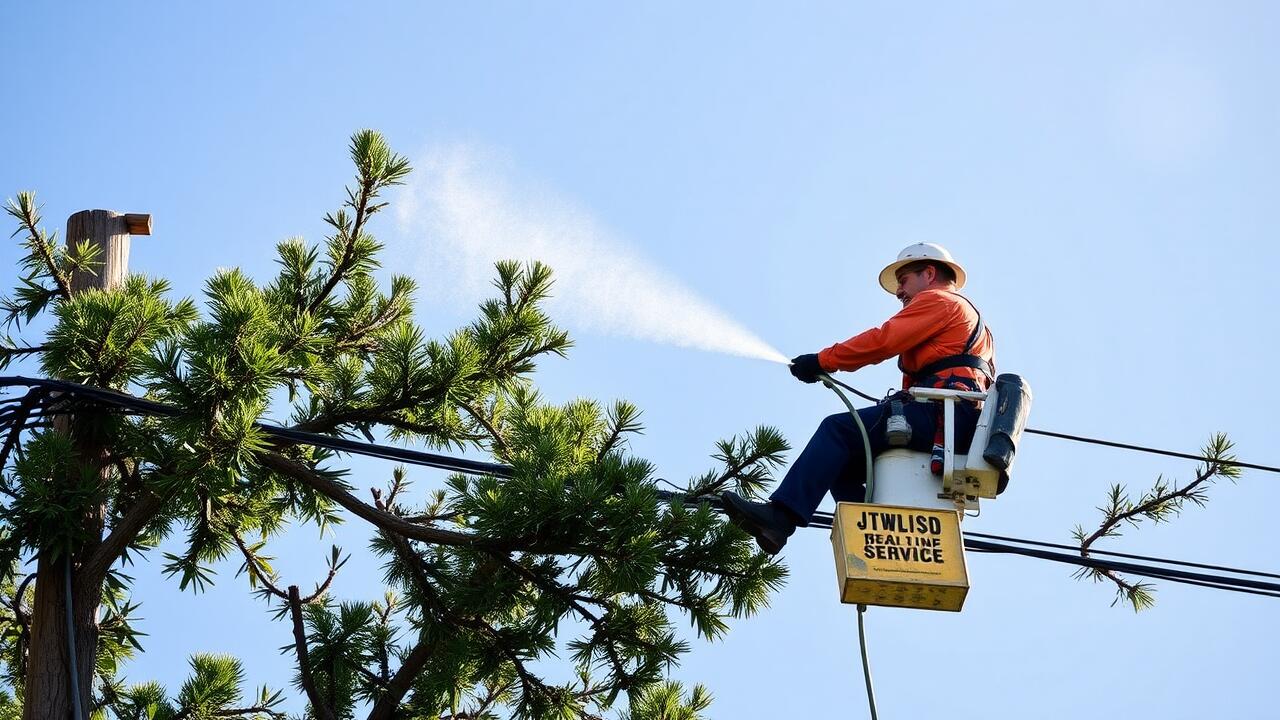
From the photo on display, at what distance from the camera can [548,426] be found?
7301 mm

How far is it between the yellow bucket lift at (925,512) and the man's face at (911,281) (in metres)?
1.01

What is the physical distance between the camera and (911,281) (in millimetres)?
8008

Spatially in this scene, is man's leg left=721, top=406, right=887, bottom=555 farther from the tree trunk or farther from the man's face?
the tree trunk

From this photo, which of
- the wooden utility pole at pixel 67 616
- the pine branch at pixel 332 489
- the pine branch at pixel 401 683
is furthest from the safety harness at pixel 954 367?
Result: the wooden utility pole at pixel 67 616

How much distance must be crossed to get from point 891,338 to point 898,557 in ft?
4.08

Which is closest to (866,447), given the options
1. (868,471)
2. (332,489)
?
(868,471)

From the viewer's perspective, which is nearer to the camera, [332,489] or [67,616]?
[67,616]

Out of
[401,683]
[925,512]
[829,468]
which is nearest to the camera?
[925,512]

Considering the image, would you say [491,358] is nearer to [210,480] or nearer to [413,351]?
[413,351]

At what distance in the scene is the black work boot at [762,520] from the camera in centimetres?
671

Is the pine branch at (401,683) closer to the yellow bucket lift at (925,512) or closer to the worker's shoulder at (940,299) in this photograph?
the yellow bucket lift at (925,512)

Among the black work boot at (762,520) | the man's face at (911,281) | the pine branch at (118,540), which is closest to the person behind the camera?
the black work boot at (762,520)

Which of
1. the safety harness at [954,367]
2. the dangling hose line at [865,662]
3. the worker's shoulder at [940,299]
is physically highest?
the worker's shoulder at [940,299]

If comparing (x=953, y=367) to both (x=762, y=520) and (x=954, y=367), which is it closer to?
(x=954, y=367)
